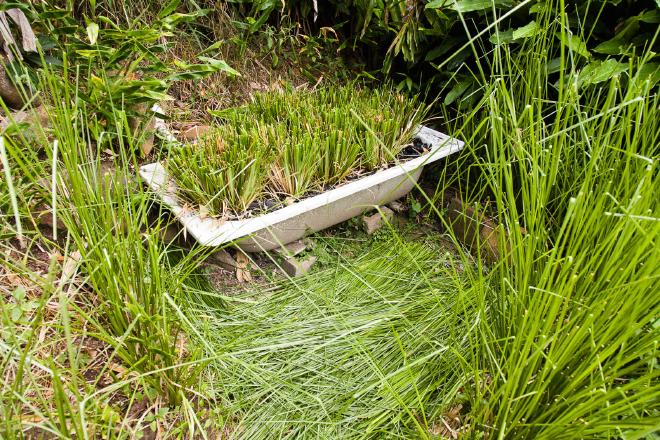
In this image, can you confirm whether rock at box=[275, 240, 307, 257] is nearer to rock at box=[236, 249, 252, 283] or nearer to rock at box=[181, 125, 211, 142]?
rock at box=[236, 249, 252, 283]

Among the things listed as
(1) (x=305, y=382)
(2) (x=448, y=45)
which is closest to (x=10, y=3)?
(1) (x=305, y=382)

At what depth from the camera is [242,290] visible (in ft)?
5.21

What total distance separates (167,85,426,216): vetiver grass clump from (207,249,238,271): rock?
0.59 feet

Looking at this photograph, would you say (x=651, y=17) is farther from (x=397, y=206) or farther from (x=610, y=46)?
(x=397, y=206)

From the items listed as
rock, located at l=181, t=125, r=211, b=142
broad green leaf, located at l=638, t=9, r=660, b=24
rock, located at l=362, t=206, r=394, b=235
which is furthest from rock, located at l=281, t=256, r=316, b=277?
broad green leaf, located at l=638, t=9, r=660, b=24

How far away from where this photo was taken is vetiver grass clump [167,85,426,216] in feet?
4.82

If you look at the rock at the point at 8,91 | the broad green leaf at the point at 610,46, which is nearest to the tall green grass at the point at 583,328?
the broad green leaf at the point at 610,46

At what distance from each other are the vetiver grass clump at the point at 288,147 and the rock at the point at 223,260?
0.59 ft

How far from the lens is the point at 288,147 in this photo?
157 cm

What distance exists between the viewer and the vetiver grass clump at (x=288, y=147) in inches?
57.8

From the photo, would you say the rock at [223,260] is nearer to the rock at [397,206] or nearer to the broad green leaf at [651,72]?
the rock at [397,206]

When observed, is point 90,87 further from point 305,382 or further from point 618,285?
point 618,285

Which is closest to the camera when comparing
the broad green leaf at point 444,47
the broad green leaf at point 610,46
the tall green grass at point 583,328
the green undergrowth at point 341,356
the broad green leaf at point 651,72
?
the tall green grass at point 583,328

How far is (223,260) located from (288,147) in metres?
0.43
